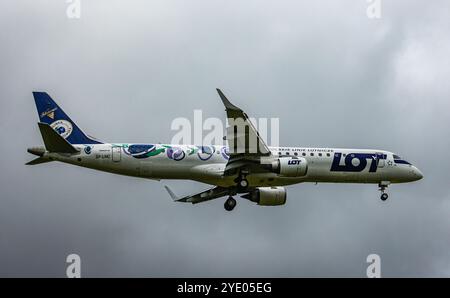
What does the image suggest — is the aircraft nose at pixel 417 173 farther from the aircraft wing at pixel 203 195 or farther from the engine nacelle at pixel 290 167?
the aircraft wing at pixel 203 195

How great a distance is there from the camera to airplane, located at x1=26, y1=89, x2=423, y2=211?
169 feet

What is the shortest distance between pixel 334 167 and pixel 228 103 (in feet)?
Answer: 34.7

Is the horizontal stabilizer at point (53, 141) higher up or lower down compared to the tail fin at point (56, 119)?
lower down

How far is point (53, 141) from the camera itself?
165 feet

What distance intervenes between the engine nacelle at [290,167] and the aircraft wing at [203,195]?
7.11m

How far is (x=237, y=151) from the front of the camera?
175ft

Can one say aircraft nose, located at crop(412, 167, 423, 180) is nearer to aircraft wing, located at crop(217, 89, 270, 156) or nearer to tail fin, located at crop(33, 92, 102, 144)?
aircraft wing, located at crop(217, 89, 270, 156)

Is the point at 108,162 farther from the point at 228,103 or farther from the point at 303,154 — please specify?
the point at 303,154

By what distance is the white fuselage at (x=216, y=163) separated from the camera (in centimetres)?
5228

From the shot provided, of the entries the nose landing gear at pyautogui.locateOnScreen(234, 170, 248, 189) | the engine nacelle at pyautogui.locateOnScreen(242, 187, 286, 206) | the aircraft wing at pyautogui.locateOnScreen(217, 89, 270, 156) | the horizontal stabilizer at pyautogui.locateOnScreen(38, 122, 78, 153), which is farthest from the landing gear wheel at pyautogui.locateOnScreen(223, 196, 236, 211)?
the horizontal stabilizer at pyautogui.locateOnScreen(38, 122, 78, 153)

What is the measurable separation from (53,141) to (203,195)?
14.4m

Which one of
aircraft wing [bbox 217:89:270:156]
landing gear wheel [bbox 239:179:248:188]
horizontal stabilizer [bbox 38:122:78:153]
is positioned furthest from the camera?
landing gear wheel [bbox 239:179:248:188]

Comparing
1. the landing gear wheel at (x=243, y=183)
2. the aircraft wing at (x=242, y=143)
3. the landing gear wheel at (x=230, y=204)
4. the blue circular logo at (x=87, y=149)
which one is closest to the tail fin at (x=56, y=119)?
the blue circular logo at (x=87, y=149)
